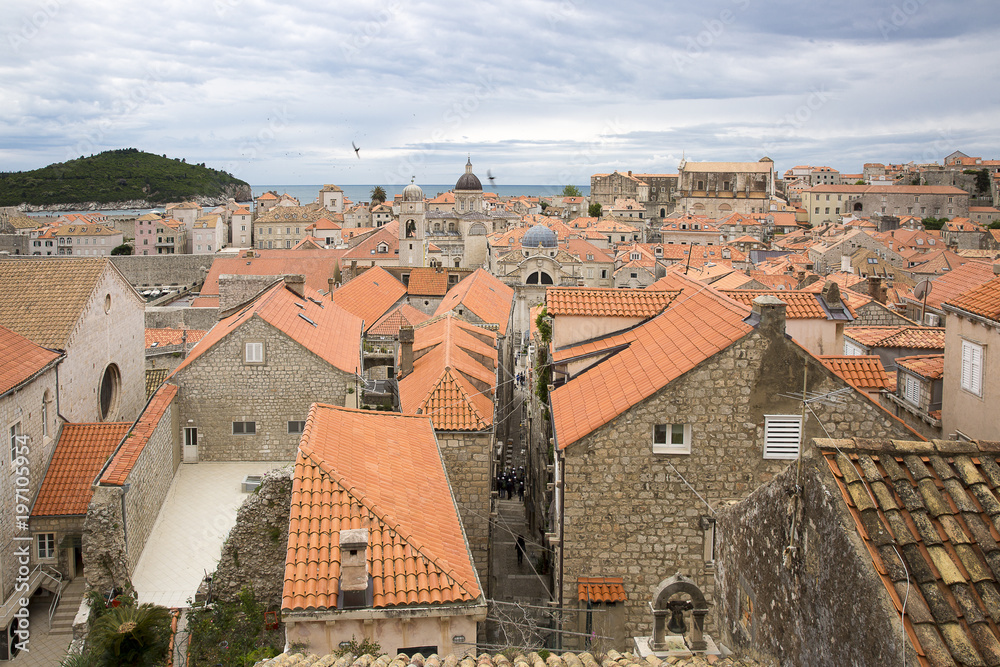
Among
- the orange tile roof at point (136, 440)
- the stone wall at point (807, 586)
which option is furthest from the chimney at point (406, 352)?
the stone wall at point (807, 586)

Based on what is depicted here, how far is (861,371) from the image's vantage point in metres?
14.2

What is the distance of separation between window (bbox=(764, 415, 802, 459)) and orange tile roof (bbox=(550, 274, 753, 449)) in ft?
4.39

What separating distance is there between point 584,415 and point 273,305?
1107 cm

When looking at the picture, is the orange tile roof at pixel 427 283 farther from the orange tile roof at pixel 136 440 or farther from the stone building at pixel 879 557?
the stone building at pixel 879 557

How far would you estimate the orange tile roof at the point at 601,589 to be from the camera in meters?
11.6

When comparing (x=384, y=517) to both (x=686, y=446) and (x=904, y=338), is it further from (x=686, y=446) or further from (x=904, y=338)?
(x=904, y=338)

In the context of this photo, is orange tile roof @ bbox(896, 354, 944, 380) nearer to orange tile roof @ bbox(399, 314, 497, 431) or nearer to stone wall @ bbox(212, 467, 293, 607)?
orange tile roof @ bbox(399, 314, 497, 431)

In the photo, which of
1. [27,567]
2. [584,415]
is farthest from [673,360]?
[27,567]

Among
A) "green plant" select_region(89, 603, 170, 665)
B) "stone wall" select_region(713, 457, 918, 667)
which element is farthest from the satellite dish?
"green plant" select_region(89, 603, 170, 665)

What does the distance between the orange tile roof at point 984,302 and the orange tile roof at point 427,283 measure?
3790 centimetres

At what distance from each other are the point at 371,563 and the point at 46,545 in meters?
11.4

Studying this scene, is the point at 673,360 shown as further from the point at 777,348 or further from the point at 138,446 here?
the point at 138,446

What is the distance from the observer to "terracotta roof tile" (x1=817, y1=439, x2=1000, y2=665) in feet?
13.0

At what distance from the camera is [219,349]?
1852cm
